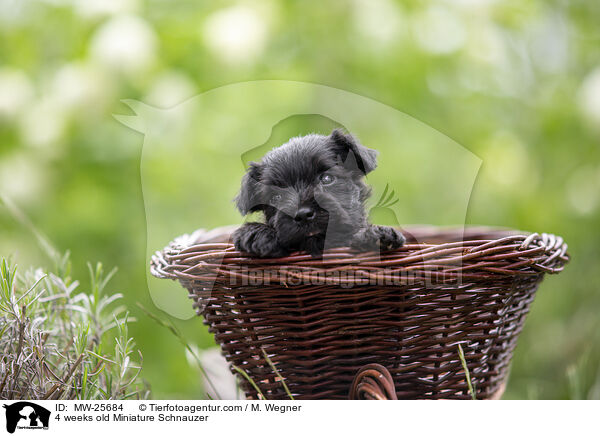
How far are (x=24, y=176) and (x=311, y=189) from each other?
0.68 metres

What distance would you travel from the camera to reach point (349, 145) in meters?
0.60

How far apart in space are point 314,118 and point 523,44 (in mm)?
653

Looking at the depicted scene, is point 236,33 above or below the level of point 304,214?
above

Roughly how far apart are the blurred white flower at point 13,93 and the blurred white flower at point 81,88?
2.1 inches

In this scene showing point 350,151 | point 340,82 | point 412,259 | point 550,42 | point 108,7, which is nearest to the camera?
point 412,259

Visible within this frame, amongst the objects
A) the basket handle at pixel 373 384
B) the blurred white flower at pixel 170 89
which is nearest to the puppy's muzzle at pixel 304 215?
the basket handle at pixel 373 384

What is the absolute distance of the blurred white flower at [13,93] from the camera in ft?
3.18

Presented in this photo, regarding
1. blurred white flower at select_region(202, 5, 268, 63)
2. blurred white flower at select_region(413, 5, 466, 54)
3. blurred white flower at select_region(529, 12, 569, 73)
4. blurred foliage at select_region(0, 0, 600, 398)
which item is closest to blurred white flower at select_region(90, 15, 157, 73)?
blurred foliage at select_region(0, 0, 600, 398)

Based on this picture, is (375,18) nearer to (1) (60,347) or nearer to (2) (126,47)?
(2) (126,47)

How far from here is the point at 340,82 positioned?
2.72 feet

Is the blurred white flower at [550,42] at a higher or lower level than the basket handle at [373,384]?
higher
